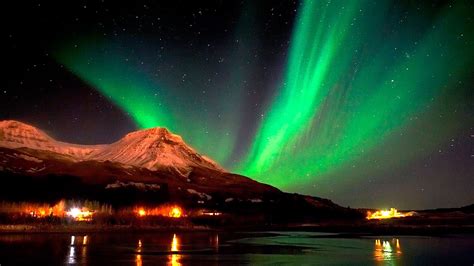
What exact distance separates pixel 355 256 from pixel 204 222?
11289 cm

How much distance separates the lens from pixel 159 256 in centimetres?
4694

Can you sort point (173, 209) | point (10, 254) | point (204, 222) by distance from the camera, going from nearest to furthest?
point (10, 254)
point (204, 222)
point (173, 209)

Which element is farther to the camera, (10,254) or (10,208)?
(10,208)

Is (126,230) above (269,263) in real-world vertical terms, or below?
above

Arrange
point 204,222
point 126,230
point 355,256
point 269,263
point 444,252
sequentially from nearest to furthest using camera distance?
point 269,263 → point 355,256 → point 444,252 → point 126,230 → point 204,222

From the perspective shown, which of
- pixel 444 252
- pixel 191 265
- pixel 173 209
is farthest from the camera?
pixel 173 209

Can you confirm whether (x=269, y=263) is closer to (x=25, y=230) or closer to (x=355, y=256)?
(x=355, y=256)

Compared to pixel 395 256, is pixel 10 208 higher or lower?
higher

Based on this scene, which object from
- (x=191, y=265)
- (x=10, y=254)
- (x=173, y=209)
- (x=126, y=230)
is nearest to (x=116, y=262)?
(x=191, y=265)

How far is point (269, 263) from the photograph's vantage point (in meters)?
42.7

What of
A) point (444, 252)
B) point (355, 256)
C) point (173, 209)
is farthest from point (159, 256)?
point (173, 209)

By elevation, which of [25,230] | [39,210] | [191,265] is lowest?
[191,265]

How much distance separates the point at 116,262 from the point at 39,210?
380 ft

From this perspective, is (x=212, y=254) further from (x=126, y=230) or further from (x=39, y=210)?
(x=39, y=210)
